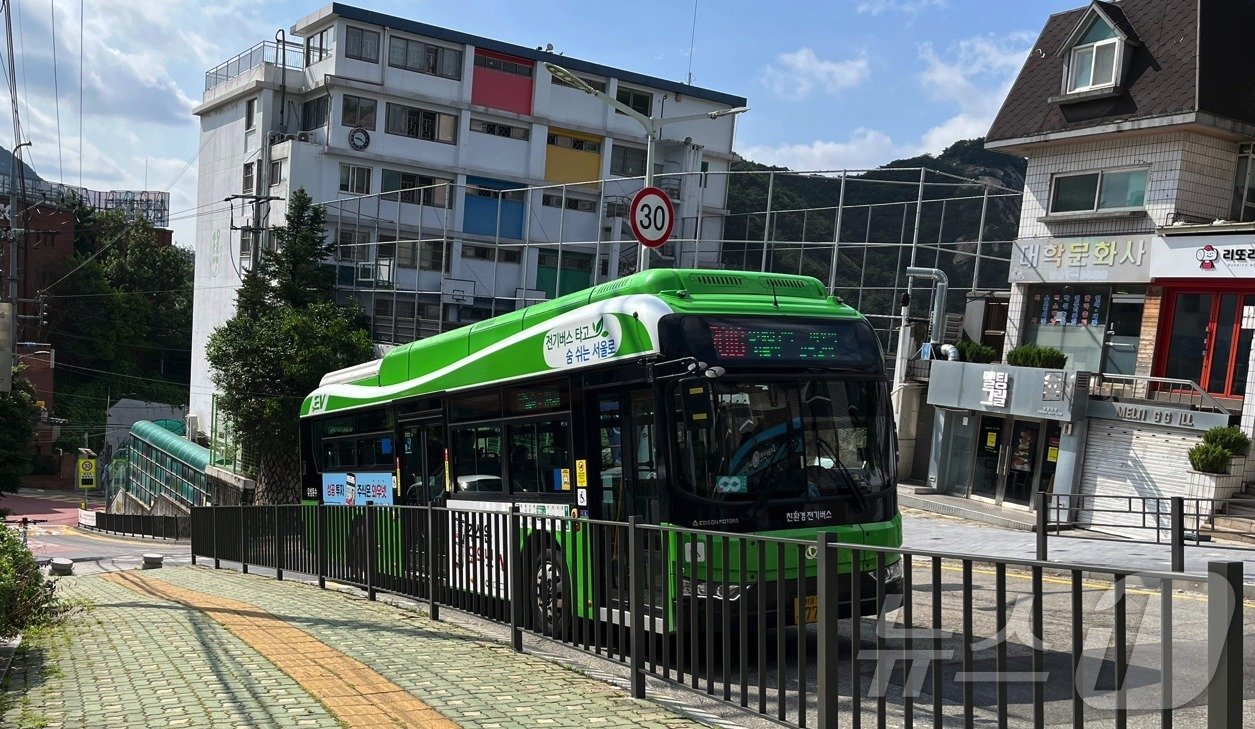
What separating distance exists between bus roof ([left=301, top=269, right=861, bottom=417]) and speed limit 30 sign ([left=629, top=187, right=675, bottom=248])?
473 centimetres

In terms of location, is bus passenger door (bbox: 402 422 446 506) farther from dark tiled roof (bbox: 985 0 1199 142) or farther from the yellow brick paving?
dark tiled roof (bbox: 985 0 1199 142)

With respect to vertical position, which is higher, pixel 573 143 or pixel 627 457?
pixel 573 143

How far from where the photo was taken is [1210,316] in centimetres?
2458

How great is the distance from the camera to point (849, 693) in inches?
251

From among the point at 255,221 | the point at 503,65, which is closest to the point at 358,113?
the point at 255,221

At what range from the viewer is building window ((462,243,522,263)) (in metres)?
54.8

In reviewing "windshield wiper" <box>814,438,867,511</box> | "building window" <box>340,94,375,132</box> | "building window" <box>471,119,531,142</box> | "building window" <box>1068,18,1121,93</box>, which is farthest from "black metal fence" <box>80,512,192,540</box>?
"windshield wiper" <box>814,438,867,511</box>

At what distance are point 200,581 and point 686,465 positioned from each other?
1000cm

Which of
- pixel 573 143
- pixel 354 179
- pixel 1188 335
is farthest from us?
pixel 573 143

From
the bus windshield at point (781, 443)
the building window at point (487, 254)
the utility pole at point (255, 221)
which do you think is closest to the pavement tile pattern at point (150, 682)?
the bus windshield at point (781, 443)

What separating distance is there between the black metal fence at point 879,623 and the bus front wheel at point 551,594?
18 mm

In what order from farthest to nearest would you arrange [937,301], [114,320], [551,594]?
[114,320] < [937,301] < [551,594]

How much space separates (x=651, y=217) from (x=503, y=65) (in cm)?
4065

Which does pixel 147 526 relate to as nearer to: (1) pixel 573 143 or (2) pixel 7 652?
(1) pixel 573 143
